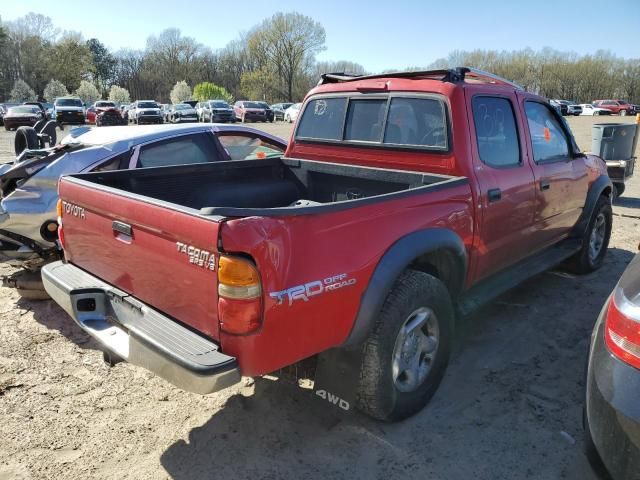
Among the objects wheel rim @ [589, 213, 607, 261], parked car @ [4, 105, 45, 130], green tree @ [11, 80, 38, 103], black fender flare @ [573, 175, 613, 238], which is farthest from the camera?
green tree @ [11, 80, 38, 103]

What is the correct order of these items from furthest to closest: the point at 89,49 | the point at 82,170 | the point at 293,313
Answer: the point at 89,49
the point at 82,170
the point at 293,313

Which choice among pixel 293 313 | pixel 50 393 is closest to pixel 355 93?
pixel 293 313

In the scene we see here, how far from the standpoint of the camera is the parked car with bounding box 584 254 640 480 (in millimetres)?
1838

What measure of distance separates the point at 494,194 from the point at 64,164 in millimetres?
3901

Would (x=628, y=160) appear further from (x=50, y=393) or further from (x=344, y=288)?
(x=50, y=393)

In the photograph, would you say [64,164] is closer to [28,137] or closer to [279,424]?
[28,137]

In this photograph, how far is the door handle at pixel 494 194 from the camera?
3.47 m

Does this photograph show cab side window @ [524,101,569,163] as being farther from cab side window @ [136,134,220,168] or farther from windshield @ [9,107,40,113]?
windshield @ [9,107,40,113]

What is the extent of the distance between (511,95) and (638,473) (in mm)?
2963

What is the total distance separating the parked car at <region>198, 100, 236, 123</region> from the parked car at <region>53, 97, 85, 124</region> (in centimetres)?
776

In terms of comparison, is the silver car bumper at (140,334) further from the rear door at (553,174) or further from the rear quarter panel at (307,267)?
the rear door at (553,174)

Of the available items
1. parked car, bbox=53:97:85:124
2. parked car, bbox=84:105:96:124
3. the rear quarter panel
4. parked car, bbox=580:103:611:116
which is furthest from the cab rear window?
parked car, bbox=580:103:611:116

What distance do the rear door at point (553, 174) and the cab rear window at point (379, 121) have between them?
100cm

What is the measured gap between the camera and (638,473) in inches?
72.2
